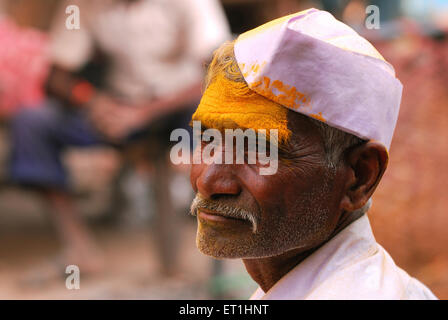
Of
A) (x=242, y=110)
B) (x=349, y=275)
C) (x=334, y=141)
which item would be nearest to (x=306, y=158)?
(x=334, y=141)

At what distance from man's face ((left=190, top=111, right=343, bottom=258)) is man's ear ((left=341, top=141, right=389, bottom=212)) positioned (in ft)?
0.11

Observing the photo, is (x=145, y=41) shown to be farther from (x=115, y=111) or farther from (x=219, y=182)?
(x=219, y=182)

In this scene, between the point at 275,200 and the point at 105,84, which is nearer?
the point at 275,200

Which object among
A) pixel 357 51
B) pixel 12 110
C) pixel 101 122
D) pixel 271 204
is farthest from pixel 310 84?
pixel 12 110

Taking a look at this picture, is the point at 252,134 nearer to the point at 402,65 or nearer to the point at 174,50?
the point at 402,65

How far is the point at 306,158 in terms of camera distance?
158 centimetres

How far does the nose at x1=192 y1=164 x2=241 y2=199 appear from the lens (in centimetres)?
157

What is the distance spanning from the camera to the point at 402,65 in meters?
4.02

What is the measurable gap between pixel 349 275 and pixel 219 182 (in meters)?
0.40

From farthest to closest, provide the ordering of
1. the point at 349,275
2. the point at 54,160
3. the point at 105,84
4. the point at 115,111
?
the point at 105,84 → the point at 54,160 → the point at 115,111 → the point at 349,275

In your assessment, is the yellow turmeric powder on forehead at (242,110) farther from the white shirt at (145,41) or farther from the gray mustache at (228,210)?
the white shirt at (145,41)

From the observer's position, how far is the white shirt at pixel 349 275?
4.77 feet

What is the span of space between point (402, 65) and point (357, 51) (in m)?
2.67

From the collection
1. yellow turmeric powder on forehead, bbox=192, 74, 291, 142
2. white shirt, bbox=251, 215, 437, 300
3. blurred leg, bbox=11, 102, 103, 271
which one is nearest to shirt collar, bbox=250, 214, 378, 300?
white shirt, bbox=251, 215, 437, 300
